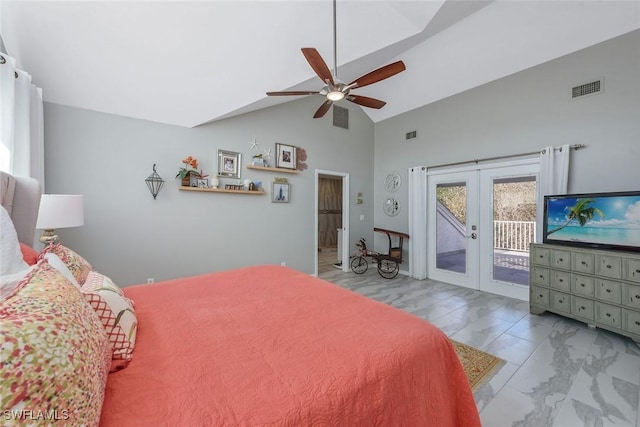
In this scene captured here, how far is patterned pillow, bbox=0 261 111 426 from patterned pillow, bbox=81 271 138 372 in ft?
0.62

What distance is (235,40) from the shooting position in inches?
113

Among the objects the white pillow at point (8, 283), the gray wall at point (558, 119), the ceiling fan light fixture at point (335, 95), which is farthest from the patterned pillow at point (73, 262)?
the gray wall at point (558, 119)

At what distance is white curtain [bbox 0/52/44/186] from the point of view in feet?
5.97

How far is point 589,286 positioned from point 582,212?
79 cm

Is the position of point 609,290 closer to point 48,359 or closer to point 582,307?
point 582,307

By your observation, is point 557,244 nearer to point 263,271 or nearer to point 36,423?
point 263,271

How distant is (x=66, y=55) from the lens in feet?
7.91

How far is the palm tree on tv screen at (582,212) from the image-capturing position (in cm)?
269

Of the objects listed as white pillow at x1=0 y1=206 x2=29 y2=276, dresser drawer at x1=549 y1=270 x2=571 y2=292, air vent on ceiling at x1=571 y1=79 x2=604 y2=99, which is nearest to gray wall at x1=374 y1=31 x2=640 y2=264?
air vent on ceiling at x1=571 y1=79 x2=604 y2=99

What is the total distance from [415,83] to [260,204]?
3425mm

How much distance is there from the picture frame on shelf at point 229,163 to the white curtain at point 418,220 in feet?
10.3

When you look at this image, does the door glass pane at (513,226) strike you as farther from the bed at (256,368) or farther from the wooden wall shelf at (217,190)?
the wooden wall shelf at (217,190)

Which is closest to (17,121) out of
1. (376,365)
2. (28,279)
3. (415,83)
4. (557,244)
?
(28,279)

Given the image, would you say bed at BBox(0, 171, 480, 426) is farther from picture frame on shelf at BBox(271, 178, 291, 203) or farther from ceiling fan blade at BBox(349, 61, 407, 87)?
picture frame on shelf at BBox(271, 178, 291, 203)
